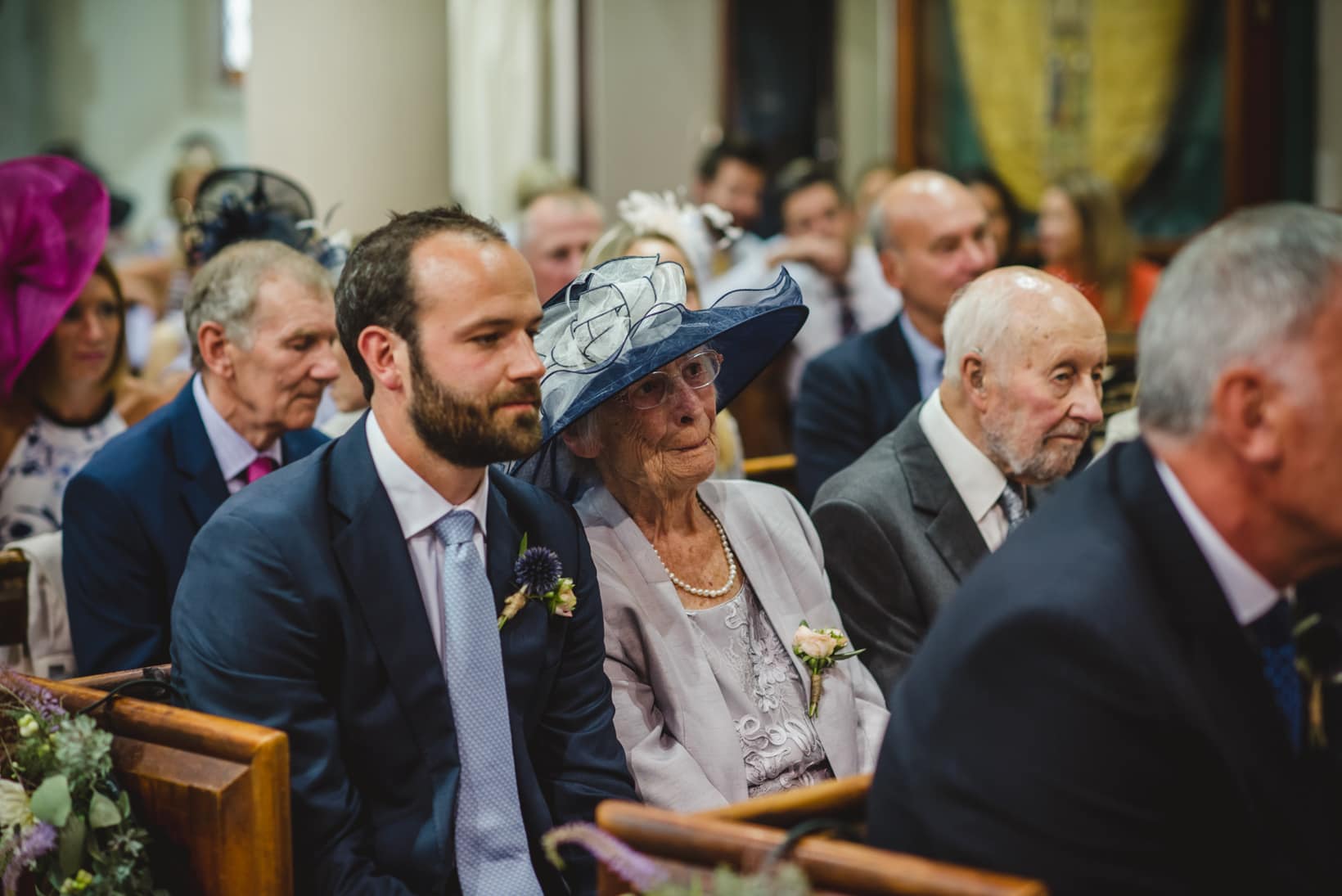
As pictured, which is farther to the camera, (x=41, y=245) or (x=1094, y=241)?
(x=1094, y=241)

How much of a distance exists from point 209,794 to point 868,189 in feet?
19.1

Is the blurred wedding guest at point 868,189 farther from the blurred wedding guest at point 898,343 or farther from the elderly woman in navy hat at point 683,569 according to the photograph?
the elderly woman in navy hat at point 683,569

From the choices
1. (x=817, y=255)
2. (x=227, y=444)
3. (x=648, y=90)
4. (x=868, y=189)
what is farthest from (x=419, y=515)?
(x=648, y=90)

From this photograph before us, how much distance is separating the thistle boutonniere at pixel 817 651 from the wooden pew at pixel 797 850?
2.24 ft

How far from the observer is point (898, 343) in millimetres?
4180

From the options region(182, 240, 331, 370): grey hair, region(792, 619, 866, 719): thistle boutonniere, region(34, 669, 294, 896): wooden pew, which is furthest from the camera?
region(182, 240, 331, 370): grey hair

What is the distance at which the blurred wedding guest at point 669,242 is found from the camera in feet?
13.0

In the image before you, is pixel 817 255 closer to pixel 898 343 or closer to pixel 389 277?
pixel 898 343

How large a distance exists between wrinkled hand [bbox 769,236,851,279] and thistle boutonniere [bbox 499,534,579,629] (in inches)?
137

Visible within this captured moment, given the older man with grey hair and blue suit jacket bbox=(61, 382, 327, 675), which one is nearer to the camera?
the older man with grey hair

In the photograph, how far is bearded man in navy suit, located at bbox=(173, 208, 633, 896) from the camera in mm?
2146

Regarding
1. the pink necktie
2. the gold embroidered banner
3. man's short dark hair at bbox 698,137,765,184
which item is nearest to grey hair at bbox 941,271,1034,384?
the pink necktie

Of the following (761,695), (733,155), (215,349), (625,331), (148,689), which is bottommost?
(761,695)

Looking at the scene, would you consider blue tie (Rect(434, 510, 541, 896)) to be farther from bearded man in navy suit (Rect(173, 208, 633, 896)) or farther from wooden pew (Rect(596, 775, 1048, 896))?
wooden pew (Rect(596, 775, 1048, 896))
